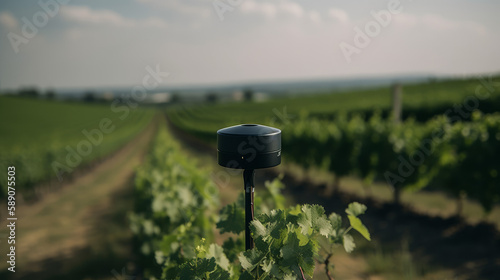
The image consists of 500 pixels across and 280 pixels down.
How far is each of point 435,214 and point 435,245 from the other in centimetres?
176

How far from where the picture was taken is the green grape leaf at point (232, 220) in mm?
1989

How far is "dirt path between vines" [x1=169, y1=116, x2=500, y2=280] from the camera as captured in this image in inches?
186

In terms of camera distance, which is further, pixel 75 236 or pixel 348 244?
pixel 75 236

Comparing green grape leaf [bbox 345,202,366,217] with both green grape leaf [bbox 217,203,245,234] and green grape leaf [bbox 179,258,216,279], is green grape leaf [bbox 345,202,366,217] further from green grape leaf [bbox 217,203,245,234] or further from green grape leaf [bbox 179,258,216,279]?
green grape leaf [bbox 179,258,216,279]

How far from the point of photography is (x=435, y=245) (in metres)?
5.77

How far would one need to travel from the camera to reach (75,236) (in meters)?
7.36

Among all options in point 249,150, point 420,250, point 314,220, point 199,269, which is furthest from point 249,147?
point 420,250

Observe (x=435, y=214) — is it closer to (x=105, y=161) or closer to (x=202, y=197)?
(x=202, y=197)

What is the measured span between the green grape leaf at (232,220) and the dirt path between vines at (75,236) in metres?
3.82

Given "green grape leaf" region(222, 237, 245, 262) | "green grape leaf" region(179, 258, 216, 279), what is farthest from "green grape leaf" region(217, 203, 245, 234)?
"green grape leaf" region(179, 258, 216, 279)

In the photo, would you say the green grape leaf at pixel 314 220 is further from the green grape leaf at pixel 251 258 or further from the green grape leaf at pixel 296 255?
the green grape leaf at pixel 251 258

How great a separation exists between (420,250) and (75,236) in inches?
287

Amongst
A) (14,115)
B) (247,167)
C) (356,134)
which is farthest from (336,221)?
(14,115)

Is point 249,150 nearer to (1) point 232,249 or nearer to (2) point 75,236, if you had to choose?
(1) point 232,249
